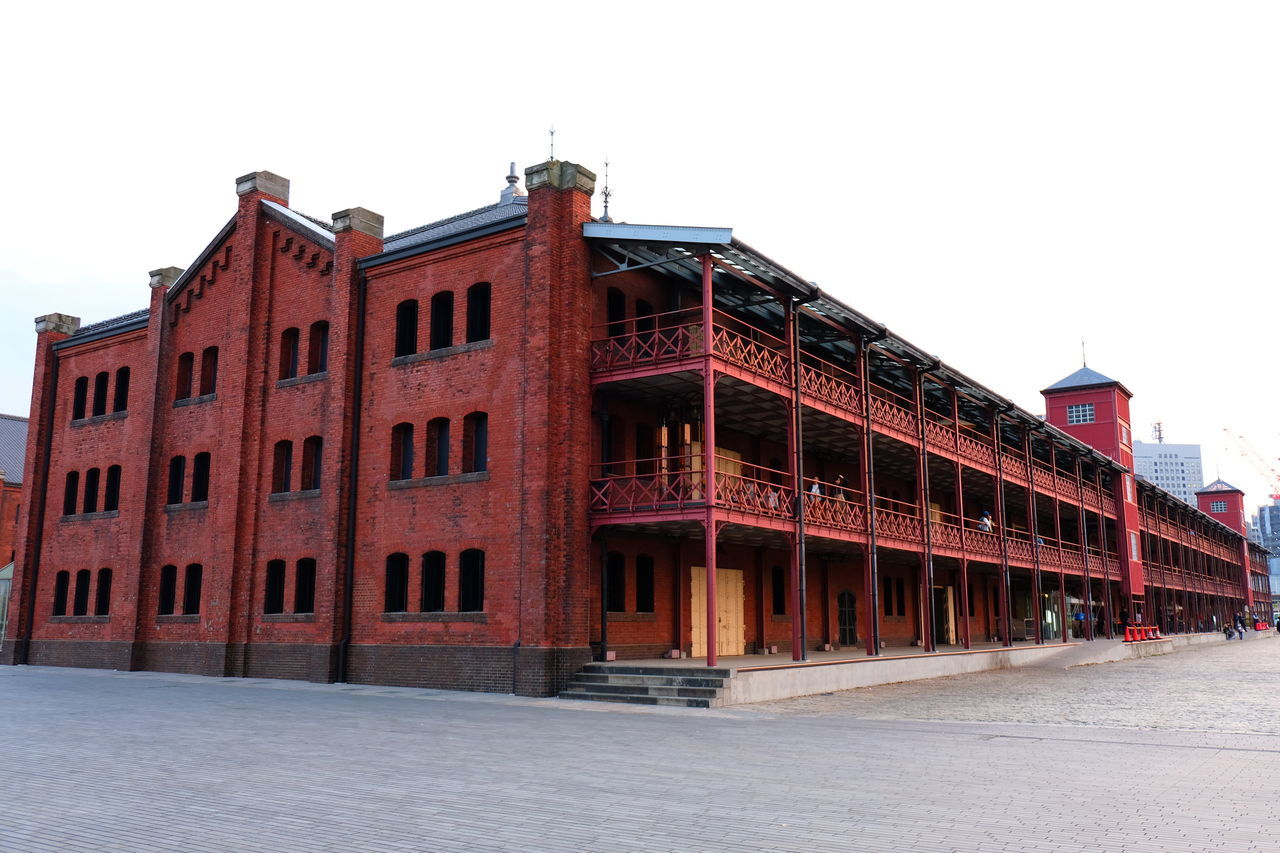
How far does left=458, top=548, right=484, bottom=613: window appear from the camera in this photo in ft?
65.1

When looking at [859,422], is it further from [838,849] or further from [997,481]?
[838,849]

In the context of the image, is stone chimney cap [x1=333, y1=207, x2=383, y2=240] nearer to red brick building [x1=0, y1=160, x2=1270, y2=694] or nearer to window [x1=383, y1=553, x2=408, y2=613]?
red brick building [x1=0, y1=160, x2=1270, y2=694]

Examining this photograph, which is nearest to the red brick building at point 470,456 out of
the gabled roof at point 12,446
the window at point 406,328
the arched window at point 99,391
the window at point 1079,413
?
the window at point 406,328

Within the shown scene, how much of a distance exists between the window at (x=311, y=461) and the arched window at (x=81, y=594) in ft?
30.0

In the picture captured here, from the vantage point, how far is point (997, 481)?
30.6 m

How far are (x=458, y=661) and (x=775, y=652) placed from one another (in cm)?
935

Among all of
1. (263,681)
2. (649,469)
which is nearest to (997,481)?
(649,469)

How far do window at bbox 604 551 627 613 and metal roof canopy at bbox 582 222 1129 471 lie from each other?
592 cm

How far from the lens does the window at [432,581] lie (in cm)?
2055

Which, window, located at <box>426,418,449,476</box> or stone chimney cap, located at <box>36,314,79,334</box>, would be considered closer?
window, located at <box>426,418,449,476</box>

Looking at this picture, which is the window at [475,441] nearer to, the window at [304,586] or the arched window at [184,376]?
the window at [304,586]

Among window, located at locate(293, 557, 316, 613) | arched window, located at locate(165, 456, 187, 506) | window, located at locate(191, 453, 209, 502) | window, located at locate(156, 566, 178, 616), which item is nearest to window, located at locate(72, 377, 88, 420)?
arched window, located at locate(165, 456, 187, 506)

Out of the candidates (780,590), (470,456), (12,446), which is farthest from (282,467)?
(12,446)

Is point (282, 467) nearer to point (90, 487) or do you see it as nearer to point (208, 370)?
point (208, 370)
